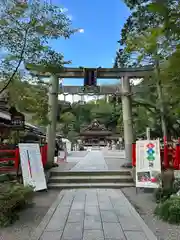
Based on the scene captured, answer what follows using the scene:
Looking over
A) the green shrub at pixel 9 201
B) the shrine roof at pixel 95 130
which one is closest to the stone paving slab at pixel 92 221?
the green shrub at pixel 9 201

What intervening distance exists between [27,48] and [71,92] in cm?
671

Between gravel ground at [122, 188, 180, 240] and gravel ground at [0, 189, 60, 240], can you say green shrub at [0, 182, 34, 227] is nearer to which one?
gravel ground at [0, 189, 60, 240]

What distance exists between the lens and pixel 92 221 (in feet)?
16.1

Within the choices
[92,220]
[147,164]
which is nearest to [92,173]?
[147,164]

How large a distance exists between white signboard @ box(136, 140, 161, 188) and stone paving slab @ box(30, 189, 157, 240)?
2.59 feet

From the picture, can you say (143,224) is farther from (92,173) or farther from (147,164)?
(92,173)

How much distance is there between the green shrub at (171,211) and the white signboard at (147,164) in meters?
1.92

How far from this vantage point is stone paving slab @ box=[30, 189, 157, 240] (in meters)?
4.16

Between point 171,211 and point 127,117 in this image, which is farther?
point 127,117

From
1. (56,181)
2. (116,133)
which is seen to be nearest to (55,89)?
(56,181)

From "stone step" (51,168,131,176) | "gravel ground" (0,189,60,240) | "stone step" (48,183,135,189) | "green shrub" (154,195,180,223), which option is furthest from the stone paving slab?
"stone step" (51,168,131,176)

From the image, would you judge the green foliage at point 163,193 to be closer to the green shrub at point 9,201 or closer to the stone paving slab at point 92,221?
the stone paving slab at point 92,221

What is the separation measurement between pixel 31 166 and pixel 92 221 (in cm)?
312

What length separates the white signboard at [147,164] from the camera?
744 centimetres
